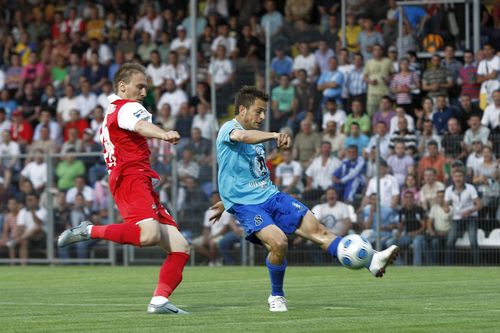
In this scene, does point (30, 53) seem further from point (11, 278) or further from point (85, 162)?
point (11, 278)

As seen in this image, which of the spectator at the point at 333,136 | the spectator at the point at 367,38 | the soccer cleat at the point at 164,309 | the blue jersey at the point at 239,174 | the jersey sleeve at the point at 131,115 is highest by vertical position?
the spectator at the point at 367,38

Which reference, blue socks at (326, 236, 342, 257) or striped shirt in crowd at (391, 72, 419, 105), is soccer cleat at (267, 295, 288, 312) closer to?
blue socks at (326, 236, 342, 257)

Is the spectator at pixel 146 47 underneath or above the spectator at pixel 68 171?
above

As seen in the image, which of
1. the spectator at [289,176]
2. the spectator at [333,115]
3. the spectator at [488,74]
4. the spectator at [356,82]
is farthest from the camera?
the spectator at [356,82]

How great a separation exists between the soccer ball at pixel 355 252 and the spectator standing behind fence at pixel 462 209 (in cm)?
978

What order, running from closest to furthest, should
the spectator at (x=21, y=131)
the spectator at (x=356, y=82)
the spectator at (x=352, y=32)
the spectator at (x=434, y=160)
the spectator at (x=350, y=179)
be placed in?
the spectator at (x=434, y=160) → the spectator at (x=350, y=179) → the spectator at (x=356, y=82) → the spectator at (x=352, y=32) → the spectator at (x=21, y=131)

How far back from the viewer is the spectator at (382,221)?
70.3 feet

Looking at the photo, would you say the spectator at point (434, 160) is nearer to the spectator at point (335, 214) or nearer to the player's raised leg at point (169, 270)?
the spectator at point (335, 214)

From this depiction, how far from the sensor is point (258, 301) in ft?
41.6

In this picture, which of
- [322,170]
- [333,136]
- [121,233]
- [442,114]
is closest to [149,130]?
[121,233]

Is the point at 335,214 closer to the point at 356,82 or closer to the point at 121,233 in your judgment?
the point at 356,82

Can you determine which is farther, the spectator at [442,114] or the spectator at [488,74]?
the spectator at [488,74]

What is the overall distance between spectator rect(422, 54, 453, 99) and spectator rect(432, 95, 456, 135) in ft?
2.53

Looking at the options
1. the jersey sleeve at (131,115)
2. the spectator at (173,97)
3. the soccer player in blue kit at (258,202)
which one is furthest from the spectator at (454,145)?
the jersey sleeve at (131,115)
